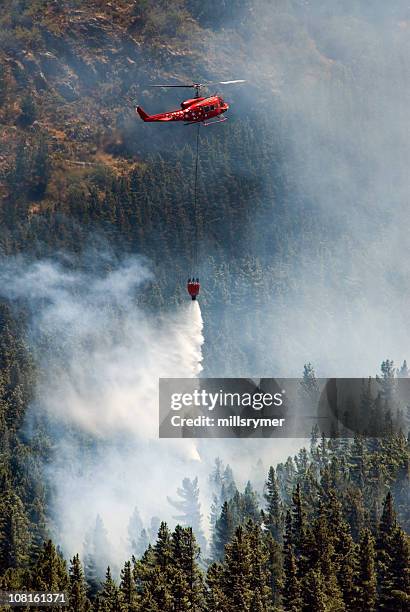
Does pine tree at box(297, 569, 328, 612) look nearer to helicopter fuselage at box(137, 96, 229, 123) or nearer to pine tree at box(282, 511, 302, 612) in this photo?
pine tree at box(282, 511, 302, 612)

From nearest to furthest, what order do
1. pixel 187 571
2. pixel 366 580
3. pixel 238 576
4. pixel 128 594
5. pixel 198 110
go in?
1. pixel 238 576
2. pixel 128 594
3. pixel 187 571
4. pixel 366 580
5. pixel 198 110

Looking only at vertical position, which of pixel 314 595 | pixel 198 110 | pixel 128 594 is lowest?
pixel 314 595

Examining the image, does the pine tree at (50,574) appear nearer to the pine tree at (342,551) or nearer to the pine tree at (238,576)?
the pine tree at (238,576)

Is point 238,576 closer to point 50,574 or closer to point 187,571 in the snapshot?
point 187,571

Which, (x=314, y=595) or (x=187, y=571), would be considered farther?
(x=187, y=571)

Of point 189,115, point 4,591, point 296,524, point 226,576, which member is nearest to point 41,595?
point 4,591

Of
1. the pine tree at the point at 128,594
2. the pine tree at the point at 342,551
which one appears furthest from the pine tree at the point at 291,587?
the pine tree at the point at 128,594

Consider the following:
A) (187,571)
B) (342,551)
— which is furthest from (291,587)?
(342,551)

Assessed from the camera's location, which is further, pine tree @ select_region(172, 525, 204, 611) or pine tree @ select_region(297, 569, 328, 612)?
pine tree @ select_region(172, 525, 204, 611)

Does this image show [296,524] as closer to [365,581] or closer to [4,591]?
[365,581]

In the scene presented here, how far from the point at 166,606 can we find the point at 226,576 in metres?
7.98

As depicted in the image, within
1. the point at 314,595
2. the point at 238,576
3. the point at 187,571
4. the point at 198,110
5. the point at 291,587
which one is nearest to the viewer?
the point at 314,595

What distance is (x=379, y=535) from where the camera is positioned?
186750 millimetres

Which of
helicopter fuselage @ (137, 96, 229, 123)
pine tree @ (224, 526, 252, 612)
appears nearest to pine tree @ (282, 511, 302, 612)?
pine tree @ (224, 526, 252, 612)
